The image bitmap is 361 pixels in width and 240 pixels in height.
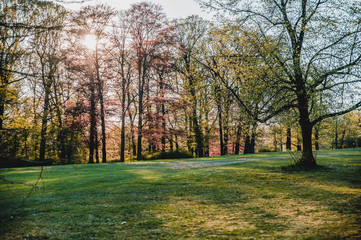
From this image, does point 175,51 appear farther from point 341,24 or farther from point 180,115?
point 341,24

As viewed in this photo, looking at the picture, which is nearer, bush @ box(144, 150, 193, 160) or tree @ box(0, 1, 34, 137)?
tree @ box(0, 1, 34, 137)

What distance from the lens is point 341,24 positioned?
11.1 meters

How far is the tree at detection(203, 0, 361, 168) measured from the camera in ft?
35.9

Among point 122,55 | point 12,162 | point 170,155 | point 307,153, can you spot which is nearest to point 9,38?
point 12,162

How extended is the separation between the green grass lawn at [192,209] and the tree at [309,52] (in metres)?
3.44

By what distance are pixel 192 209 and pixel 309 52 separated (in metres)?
9.74

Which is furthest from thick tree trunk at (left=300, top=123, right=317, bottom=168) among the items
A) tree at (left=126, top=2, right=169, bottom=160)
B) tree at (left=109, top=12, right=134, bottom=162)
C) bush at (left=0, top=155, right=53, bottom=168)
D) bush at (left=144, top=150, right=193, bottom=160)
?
tree at (left=109, top=12, right=134, bottom=162)

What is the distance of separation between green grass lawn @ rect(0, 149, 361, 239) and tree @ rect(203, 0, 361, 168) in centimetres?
344

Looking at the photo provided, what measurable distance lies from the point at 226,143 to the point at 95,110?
19.2 metres

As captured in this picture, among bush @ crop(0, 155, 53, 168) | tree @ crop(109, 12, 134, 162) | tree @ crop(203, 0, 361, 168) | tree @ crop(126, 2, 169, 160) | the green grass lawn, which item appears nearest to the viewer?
bush @ crop(0, 155, 53, 168)

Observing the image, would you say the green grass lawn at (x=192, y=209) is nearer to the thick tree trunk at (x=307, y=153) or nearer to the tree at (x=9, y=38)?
the thick tree trunk at (x=307, y=153)

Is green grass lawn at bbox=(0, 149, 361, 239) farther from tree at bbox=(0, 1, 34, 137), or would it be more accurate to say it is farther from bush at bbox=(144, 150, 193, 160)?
bush at bbox=(144, 150, 193, 160)

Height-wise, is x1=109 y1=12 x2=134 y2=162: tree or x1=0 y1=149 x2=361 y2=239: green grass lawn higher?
x1=109 y1=12 x2=134 y2=162: tree

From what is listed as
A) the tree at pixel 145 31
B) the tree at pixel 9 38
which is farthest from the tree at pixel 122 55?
the tree at pixel 9 38
